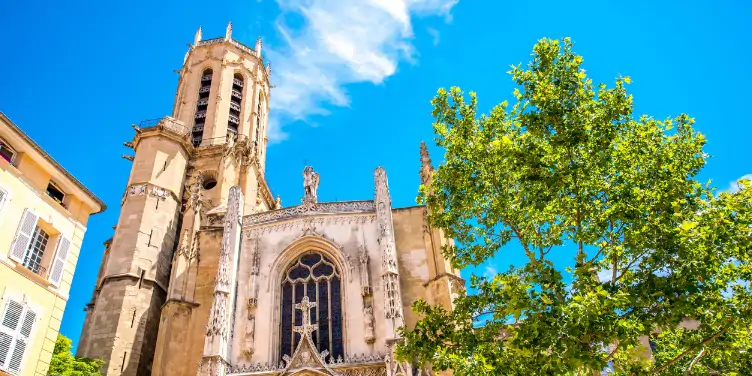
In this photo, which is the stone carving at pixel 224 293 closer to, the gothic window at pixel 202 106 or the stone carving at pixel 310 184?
the stone carving at pixel 310 184

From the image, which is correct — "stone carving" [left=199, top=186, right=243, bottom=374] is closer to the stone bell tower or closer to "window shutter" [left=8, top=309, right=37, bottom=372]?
the stone bell tower

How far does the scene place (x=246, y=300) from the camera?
20594 mm

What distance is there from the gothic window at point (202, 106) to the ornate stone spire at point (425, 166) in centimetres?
1751

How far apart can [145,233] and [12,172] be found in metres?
11.7

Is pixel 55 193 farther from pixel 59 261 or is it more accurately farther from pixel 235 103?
pixel 235 103

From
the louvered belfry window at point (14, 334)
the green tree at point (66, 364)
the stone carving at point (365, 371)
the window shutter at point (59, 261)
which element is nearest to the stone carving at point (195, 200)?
the green tree at point (66, 364)

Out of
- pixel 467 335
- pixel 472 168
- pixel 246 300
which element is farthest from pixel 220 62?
pixel 467 335

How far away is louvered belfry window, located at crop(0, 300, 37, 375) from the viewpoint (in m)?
12.0

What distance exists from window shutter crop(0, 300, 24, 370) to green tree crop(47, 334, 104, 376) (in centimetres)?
515

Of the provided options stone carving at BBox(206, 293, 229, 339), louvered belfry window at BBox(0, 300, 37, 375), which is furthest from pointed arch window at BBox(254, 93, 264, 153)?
louvered belfry window at BBox(0, 300, 37, 375)

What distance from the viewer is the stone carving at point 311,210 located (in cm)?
2258

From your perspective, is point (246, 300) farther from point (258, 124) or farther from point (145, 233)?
point (258, 124)

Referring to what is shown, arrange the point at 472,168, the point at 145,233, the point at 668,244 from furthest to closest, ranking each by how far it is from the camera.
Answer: the point at 145,233, the point at 472,168, the point at 668,244

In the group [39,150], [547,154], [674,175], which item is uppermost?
[39,150]
